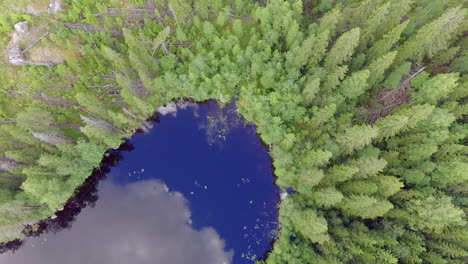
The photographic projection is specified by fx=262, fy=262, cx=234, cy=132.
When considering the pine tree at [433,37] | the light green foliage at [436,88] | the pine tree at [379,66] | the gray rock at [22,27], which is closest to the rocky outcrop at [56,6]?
the gray rock at [22,27]

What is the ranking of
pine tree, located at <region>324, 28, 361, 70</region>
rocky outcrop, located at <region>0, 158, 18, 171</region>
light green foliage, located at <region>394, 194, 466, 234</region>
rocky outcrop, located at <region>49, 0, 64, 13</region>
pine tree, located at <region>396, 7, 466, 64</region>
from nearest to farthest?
light green foliage, located at <region>394, 194, 466, 234</region> < pine tree, located at <region>324, 28, 361, 70</region> < pine tree, located at <region>396, 7, 466, 64</region> < rocky outcrop, located at <region>0, 158, 18, 171</region> < rocky outcrop, located at <region>49, 0, 64, 13</region>

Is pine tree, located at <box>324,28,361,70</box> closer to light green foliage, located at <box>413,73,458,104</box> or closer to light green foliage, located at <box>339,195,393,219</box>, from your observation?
light green foliage, located at <box>413,73,458,104</box>

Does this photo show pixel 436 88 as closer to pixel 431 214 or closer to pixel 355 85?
pixel 355 85

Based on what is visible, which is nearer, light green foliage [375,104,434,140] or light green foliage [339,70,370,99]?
light green foliage [375,104,434,140]

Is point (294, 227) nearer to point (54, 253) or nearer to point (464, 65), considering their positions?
point (464, 65)

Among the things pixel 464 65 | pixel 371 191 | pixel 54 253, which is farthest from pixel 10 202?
pixel 464 65

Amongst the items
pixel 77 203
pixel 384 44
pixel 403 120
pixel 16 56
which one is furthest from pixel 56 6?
pixel 403 120

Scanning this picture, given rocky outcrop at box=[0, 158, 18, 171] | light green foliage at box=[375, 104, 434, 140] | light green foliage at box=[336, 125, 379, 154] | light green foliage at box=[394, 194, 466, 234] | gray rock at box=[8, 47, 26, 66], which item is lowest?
light green foliage at box=[394, 194, 466, 234]

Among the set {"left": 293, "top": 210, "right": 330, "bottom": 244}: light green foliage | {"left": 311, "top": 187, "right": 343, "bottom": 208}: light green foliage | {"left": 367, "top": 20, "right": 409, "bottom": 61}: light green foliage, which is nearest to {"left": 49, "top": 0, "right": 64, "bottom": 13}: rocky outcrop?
Answer: {"left": 367, "top": 20, "right": 409, "bottom": 61}: light green foliage
